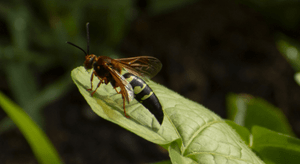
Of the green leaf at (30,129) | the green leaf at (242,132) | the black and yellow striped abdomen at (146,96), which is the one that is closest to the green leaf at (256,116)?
the green leaf at (242,132)

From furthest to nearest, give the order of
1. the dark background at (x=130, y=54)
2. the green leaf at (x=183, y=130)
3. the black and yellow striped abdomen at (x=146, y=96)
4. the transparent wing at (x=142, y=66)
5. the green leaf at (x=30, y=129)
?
1. the dark background at (x=130, y=54)
2. the transparent wing at (x=142, y=66)
3. the green leaf at (x=30, y=129)
4. the black and yellow striped abdomen at (x=146, y=96)
5. the green leaf at (x=183, y=130)

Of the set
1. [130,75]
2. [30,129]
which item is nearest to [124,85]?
[130,75]

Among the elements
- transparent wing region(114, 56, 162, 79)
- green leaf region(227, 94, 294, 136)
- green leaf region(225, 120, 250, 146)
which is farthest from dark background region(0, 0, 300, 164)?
green leaf region(225, 120, 250, 146)

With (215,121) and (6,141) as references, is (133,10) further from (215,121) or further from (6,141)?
(215,121)

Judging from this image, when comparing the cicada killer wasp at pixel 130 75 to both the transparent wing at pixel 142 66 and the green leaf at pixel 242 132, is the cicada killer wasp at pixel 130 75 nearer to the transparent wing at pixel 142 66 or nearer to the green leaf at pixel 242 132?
the transparent wing at pixel 142 66

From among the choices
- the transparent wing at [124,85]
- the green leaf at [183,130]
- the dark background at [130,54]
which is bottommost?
the dark background at [130,54]

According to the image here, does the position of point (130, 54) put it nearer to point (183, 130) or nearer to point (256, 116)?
point (256, 116)

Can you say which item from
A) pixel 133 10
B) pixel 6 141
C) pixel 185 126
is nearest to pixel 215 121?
pixel 185 126
